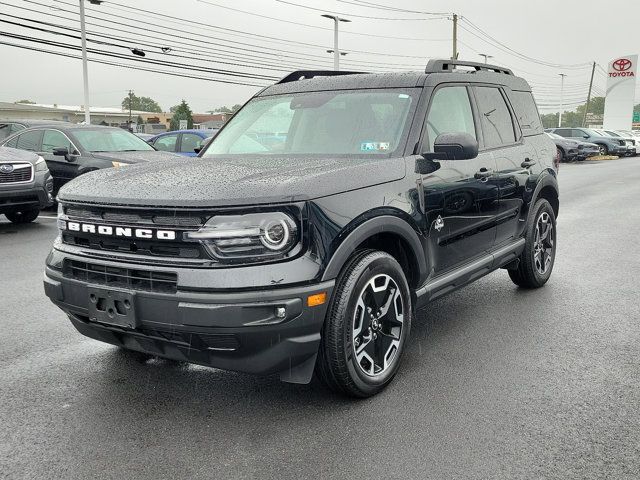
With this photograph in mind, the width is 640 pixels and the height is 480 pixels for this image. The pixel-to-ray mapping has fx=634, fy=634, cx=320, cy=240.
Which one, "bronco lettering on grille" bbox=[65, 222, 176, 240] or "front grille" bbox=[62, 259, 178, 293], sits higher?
"bronco lettering on grille" bbox=[65, 222, 176, 240]

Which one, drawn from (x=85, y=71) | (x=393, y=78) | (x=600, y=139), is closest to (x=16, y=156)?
(x=393, y=78)

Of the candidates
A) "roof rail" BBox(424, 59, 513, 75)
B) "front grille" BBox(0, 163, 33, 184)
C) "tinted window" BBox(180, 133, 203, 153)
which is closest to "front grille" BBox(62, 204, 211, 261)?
"roof rail" BBox(424, 59, 513, 75)

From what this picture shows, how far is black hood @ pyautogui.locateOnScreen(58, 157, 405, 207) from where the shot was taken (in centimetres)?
309

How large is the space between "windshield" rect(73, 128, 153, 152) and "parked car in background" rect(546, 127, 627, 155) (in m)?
26.8

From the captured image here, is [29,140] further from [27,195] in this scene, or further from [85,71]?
[85,71]

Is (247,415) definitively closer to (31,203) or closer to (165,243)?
(165,243)

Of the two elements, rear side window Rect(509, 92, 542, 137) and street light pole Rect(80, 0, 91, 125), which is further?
street light pole Rect(80, 0, 91, 125)

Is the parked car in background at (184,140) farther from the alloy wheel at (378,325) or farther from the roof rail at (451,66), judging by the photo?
the alloy wheel at (378,325)

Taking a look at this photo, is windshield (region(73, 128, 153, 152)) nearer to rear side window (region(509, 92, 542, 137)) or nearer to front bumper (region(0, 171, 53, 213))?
front bumper (region(0, 171, 53, 213))

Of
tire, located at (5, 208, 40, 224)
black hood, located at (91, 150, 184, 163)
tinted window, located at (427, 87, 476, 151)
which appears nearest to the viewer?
tinted window, located at (427, 87, 476, 151)

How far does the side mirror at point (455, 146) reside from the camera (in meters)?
3.86

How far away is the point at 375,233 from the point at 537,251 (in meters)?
2.96

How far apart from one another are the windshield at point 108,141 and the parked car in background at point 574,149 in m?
23.6

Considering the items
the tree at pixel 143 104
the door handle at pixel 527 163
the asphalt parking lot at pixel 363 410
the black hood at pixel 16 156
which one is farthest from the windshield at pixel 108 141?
the tree at pixel 143 104
